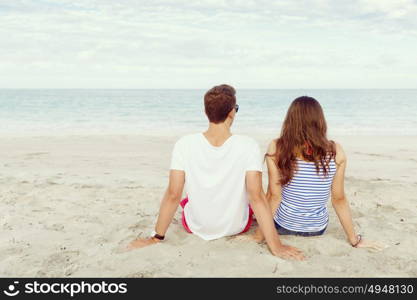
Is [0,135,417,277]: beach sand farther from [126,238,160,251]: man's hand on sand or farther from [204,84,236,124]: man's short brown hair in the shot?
[204,84,236,124]: man's short brown hair

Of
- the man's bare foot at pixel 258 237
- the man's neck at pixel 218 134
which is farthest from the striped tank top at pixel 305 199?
the man's neck at pixel 218 134

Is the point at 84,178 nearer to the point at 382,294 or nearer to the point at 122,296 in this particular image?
the point at 122,296

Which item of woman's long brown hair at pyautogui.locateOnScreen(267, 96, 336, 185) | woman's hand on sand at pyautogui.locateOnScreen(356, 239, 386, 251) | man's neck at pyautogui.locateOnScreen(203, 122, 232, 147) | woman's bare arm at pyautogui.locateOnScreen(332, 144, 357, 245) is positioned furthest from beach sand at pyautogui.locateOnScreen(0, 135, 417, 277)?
man's neck at pyautogui.locateOnScreen(203, 122, 232, 147)

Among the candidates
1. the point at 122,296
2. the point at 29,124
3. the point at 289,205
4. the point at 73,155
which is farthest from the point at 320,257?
the point at 29,124

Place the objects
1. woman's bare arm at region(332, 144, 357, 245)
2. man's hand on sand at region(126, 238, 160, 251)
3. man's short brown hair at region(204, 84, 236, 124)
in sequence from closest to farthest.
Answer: man's short brown hair at region(204, 84, 236, 124) < woman's bare arm at region(332, 144, 357, 245) < man's hand on sand at region(126, 238, 160, 251)

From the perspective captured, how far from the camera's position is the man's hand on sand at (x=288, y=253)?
11.1 feet

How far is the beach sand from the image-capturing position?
3.29m

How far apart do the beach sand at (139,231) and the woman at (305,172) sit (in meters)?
0.19

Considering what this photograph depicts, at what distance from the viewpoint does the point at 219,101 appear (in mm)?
3238

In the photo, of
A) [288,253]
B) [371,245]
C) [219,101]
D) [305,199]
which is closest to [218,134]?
[219,101]

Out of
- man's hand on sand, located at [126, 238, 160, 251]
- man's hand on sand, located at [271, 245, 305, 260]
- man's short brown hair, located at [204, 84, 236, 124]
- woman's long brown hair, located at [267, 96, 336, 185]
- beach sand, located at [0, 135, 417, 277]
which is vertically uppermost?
man's short brown hair, located at [204, 84, 236, 124]

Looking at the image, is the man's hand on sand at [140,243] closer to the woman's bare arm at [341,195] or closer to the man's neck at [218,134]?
the man's neck at [218,134]

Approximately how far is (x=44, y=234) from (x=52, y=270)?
37.0 inches

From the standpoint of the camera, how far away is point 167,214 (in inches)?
142
